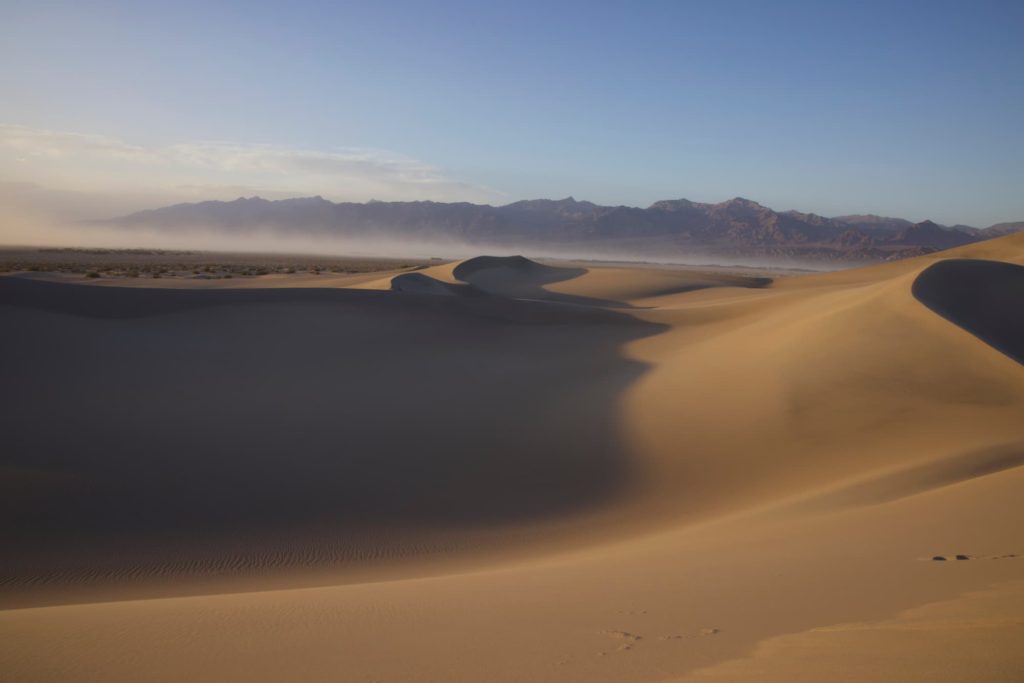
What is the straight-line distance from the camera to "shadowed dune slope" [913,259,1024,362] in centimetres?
1336

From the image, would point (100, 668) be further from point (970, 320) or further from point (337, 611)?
point (970, 320)

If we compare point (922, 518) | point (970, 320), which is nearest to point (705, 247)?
point (970, 320)

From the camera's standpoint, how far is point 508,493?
28.8 feet

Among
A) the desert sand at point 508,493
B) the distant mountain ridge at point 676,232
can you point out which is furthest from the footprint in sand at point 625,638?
the distant mountain ridge at point 676,232

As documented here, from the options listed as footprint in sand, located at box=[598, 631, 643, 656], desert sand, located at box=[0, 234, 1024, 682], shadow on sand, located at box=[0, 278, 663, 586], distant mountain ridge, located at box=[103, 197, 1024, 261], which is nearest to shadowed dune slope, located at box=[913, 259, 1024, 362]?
desert sand, located at box=[0, 234, 1024, 682]

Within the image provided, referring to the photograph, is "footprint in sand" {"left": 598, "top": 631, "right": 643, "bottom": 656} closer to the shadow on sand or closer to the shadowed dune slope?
the shadow on sand

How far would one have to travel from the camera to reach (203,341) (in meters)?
15.0

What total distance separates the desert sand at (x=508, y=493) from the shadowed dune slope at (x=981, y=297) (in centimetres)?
10

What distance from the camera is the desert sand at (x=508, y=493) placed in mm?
3791

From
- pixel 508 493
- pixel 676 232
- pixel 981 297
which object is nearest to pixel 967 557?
pixel 508 493

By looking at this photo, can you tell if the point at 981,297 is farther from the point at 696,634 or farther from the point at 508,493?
the point at 696,634

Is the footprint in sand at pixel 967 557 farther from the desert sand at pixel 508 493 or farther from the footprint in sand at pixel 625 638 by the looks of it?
the footprint in sand at pixel 625 638

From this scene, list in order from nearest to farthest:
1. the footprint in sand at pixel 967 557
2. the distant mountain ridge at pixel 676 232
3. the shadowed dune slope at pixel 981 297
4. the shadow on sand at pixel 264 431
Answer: the footprint in sand at pixel 967 557 → the shadow on sand at pixel 264 431 → the shadowed dune slope at pixel 981 297 → the distant mountain ridge at pixel 676 232

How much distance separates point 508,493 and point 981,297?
12.1m
